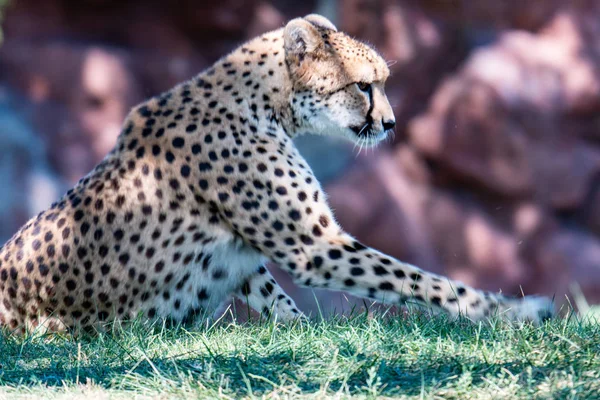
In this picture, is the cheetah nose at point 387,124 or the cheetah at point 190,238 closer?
the cheetah at point 190,238

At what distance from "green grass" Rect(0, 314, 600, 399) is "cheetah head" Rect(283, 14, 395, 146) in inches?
40.2

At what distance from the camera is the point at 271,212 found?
341 cm

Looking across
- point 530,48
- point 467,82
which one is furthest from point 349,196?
point 530,48

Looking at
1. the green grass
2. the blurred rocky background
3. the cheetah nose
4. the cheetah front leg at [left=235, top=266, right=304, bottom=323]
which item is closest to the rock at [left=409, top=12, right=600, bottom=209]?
the blurred rocky background

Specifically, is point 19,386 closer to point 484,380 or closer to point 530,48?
point 484,380

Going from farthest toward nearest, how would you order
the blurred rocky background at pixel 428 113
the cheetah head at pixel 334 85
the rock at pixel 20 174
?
the blurred rocky background at pixel 428 113
the rock at pixel 20 174
the cheetah head at pixel 334 85

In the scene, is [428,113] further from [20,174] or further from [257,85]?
[257,85]

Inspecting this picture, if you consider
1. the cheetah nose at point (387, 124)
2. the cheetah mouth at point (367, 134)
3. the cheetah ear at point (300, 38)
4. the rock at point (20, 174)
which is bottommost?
the rock at point (20, 174)

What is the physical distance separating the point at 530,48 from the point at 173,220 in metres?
5.86

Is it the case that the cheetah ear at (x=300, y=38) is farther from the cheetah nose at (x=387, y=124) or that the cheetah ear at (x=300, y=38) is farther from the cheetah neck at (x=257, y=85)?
the cheetah nose at (x=387, y=124)

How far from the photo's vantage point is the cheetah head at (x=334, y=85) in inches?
149

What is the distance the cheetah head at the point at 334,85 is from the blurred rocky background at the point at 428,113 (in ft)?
13.8

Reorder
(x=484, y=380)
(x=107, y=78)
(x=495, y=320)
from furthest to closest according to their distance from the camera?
(x=107, y=78) → (x=495, y=320) → (x=484, y=380)

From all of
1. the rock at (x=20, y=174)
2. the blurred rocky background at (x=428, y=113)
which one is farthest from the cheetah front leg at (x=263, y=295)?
the rock at (x=20, y=174)
